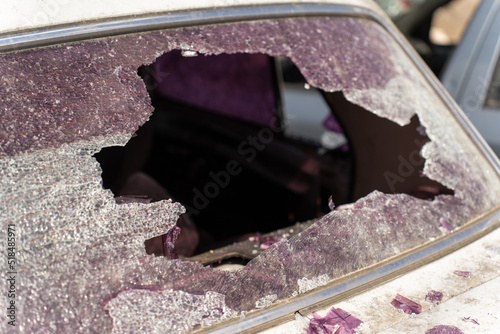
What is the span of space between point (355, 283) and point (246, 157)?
1.74 m

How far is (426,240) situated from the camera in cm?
151

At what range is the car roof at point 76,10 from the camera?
1.19 m

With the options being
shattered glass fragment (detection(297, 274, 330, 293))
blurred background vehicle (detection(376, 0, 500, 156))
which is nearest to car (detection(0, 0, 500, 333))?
shattered glass fragment (detection(297, 274, 330, 293))

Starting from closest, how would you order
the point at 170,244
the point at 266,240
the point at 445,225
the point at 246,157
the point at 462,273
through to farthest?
the point at 170,244 → the point at 462,273 → the point at 445,225 → the point at 266,240 → the point at 246,157

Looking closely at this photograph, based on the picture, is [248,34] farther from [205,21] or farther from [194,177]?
[194,177]

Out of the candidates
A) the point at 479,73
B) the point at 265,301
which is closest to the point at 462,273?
the point at 265,301

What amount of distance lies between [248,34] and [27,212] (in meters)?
0.74

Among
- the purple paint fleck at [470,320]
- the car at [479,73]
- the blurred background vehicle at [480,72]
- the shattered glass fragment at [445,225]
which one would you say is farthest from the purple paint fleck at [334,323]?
the car at [479,73]

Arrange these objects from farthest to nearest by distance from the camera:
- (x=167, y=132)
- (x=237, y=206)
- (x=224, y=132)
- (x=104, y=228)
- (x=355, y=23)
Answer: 1. (x=167, y=132)
2. (x=224, y=132)
3. (x=237, y=206)
4. (x=355, y=23)
5. (x=104, y=228)

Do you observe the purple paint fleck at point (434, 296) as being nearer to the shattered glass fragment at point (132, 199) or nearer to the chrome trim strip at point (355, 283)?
the chrome trim strip at point (355, 283)

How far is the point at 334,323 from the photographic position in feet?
4.06

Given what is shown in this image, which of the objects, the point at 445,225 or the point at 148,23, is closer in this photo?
the point at 148,23

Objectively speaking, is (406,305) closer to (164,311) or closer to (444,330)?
(444,330)

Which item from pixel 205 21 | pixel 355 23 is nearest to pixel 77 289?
pixel 205 21
